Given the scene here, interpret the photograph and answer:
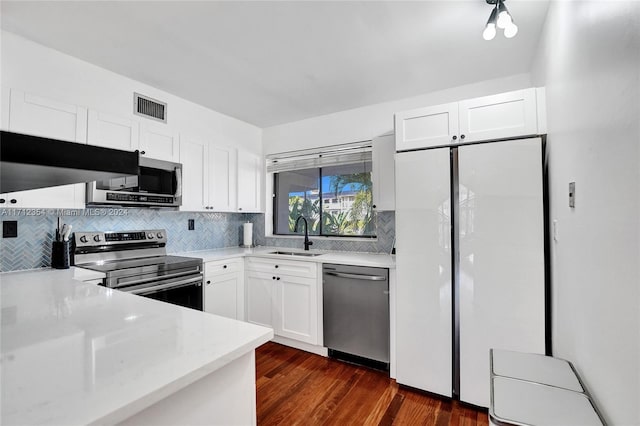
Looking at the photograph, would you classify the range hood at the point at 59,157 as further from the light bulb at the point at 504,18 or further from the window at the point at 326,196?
the window at the point at 326,196

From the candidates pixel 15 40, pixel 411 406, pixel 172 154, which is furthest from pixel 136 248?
pixel 411 406

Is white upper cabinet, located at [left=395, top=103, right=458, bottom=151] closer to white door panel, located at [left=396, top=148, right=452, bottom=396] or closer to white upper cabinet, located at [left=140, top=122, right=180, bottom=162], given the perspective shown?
white door panel, located at [left=396, top=148, right=452, bottom=396]

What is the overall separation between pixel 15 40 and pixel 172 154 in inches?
47.1

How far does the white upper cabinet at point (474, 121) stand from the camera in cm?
190

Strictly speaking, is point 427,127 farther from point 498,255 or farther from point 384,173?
point 498,255

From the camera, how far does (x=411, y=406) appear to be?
2.05 meters

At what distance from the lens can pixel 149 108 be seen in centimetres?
267

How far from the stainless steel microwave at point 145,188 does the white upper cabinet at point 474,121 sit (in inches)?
79.1

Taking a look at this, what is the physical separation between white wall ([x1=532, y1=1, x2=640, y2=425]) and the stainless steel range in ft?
8.54

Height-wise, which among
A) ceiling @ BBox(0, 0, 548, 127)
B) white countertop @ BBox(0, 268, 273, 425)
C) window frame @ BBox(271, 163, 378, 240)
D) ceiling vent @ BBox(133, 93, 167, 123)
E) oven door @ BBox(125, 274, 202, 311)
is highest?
ceiling @ BBox(0, 0, 548, 127)

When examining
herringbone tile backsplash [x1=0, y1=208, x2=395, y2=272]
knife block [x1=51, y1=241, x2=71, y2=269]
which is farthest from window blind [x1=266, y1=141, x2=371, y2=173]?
knife block [x1=51, y1=241, x2=71, y2=269]

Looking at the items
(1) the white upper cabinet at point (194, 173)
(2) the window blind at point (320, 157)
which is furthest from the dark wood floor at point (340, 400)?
(2) the window blind at point (320, 157)

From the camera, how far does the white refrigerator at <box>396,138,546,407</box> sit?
1870 millimetres

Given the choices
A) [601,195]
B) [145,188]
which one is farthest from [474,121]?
[145,188]
